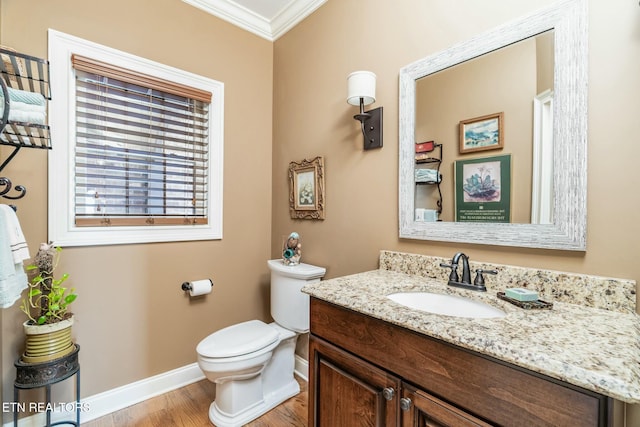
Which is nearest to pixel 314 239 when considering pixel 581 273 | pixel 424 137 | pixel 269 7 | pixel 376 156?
pixel 376 156

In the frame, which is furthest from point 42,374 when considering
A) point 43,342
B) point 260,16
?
point 260,16

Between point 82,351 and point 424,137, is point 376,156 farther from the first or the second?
point 82,351

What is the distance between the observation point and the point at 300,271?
1.77 m

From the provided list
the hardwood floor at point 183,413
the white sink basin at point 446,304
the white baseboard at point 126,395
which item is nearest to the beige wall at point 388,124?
the white sink basin at point 446,304

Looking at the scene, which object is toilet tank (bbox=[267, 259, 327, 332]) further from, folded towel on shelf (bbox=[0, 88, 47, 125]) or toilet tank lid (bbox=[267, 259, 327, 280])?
folded towel on shelf (bbox=[0, 88, 47, 125])

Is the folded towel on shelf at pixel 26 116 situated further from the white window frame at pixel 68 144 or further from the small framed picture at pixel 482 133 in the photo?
the small framed picture at pixel 482 133

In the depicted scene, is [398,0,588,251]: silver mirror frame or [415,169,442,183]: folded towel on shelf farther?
[415,169,442,183]: folded towel on shelf

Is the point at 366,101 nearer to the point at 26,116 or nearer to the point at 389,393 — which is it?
the point at 389,393

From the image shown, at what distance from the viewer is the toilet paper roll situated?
1.93 m

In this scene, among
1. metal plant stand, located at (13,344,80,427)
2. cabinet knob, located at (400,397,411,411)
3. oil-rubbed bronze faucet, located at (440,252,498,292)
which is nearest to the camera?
cabinet knob, located at (400,397,411,411)

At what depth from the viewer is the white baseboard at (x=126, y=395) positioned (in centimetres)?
153

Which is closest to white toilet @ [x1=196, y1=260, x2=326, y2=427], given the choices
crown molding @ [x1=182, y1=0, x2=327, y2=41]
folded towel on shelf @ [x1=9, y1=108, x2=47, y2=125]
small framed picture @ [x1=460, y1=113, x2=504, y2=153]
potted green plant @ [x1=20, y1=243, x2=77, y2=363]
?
potted green plant @ [x1=20, y1=243, x2=77, y2=363]

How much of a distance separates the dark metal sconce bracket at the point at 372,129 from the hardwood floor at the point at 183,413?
162cm

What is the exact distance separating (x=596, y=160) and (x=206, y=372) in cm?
191
